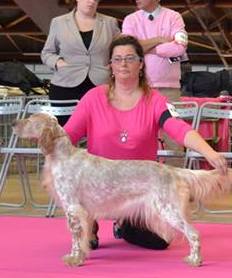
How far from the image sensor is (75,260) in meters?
2.56

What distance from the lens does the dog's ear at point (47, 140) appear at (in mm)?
2523

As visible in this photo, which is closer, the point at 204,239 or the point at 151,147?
the point at 151,147

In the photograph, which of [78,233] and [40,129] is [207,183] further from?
[40,129]

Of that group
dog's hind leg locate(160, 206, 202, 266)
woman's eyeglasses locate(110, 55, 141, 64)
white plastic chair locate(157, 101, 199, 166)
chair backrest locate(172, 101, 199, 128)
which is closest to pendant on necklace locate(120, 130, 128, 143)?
woman's eyeglasses locate(110, 55, 141, 64)

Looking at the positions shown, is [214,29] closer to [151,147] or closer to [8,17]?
[8,17]

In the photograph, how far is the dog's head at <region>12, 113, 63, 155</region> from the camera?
2.51 meters

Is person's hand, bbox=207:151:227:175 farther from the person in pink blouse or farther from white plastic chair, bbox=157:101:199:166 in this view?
white plastic chair, bbox=157:101:199:166

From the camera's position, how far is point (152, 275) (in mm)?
2424

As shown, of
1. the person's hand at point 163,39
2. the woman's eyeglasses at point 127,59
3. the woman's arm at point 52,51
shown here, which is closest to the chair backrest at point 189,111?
the person's hand at point 163,39

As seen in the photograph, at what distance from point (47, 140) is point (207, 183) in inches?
23.6

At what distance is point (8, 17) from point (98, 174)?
434 inches

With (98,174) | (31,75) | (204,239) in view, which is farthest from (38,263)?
(31,75)

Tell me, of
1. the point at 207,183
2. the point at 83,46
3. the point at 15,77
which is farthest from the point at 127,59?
the point at 15,77

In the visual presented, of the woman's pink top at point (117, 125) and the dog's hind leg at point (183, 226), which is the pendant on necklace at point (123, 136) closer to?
the woman's pink top at point (117, 125)
